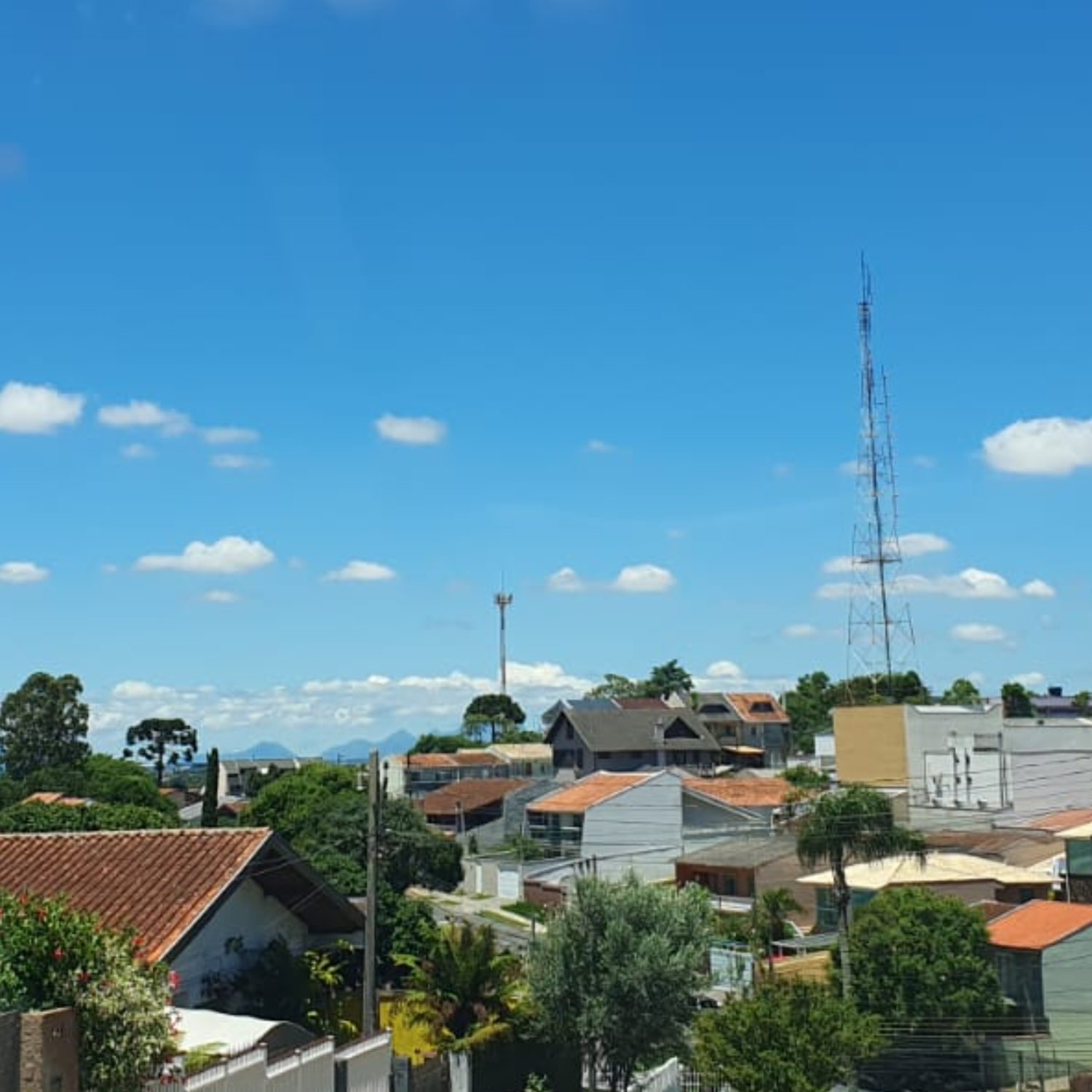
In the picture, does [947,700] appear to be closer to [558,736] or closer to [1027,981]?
[558,736]

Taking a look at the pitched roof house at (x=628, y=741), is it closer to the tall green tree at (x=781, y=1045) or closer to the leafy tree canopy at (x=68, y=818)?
the leafy tree canopy at (x=68, y=818)

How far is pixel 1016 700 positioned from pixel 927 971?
101 metres

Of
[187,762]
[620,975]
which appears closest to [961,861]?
[620,975]

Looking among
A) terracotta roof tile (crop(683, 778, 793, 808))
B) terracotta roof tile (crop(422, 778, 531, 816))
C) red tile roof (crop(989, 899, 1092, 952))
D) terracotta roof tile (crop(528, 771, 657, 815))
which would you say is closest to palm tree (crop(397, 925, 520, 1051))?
red tile roof (crop(989, 899, 1092, 952))

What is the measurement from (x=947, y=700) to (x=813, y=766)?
26257 millimetres

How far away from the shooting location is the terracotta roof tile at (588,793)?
3123 inches

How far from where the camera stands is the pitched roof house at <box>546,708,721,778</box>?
116 metres

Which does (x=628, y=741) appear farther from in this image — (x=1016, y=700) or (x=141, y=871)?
(x=141, y=871)

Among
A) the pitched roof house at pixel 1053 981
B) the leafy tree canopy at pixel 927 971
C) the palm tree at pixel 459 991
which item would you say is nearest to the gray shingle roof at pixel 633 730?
the pitched roof house at pixel 1053 981

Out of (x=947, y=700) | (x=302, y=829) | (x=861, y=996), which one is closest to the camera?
(x=861, y=996)

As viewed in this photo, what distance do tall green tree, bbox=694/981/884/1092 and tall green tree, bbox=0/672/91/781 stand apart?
95.9 metres

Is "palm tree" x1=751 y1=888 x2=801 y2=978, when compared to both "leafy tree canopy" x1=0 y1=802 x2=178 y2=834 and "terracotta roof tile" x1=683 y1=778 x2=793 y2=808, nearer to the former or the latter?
"terracotta roof tile" x1=683 y1=778 x2=793 y2=808

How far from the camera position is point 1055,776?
7950cm

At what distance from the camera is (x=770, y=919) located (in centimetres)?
5391
